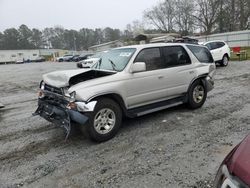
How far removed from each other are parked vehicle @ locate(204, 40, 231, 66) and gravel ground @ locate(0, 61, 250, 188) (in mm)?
9932

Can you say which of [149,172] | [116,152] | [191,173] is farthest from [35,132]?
[191,173]

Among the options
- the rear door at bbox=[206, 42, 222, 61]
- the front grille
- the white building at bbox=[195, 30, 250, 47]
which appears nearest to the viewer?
the front grille

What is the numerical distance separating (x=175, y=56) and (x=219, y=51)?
429 inches

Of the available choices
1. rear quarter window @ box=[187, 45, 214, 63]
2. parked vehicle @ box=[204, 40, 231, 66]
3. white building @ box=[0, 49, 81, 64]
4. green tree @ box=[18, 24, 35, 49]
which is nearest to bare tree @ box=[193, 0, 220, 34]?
white building @ box=[0, 49, 81, 64]

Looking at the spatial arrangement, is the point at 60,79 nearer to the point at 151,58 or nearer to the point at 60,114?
the point at 60,114

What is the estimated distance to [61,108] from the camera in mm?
4625

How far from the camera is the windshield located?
5.24 meters

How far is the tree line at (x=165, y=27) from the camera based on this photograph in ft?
163

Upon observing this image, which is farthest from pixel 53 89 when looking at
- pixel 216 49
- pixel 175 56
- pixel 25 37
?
pixel 25 37

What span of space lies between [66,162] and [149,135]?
169 centimetres

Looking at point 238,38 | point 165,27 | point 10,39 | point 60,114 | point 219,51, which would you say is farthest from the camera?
point 10,39

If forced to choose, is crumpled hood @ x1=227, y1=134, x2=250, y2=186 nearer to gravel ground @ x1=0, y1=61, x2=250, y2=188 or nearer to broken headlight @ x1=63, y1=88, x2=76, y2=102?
gravel ground @ x1=0, y1=61, x2=250, y2=188

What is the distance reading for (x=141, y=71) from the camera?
5.19 m

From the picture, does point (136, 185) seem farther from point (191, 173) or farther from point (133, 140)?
point (133, 140)
